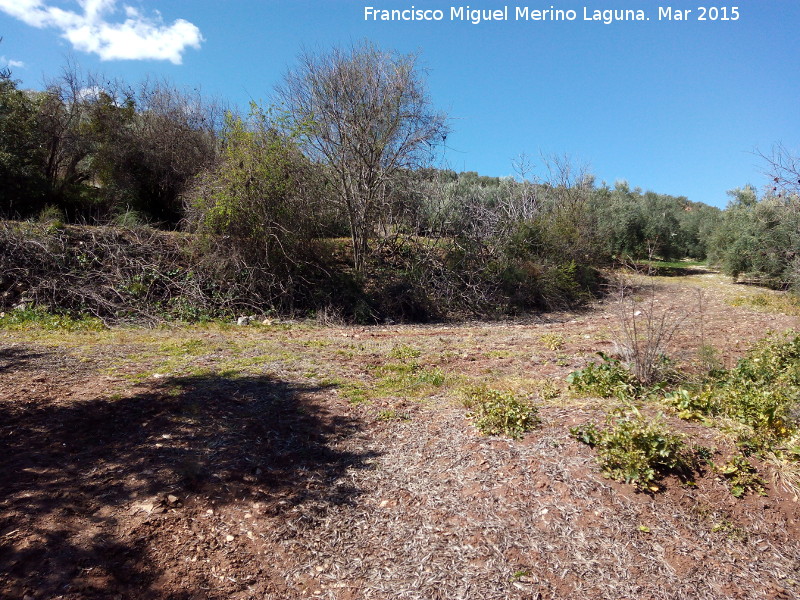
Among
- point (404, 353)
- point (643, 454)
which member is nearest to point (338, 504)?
point (643, 454)

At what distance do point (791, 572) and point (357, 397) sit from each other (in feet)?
11.3

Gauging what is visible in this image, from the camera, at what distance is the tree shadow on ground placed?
8.16 ft

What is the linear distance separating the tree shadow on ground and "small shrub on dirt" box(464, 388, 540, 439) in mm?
952

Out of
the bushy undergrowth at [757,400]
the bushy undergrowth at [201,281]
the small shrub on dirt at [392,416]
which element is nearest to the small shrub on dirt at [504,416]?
the small shrub on dirt at [392,416]

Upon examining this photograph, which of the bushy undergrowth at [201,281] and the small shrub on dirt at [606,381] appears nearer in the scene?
the small shrub on dirt at [606,381]

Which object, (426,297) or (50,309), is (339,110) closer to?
(426,297)

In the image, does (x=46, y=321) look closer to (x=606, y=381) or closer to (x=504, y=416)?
(x=504, y=416)

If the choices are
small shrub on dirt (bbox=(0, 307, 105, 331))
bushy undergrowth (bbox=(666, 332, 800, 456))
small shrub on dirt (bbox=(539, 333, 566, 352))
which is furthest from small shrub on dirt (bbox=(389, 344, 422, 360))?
small shrub on dirt (bbox=(0, 307, 105, 331))

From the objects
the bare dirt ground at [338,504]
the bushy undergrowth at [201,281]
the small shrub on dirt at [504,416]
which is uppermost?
the bushy undergrowth at [201,281]

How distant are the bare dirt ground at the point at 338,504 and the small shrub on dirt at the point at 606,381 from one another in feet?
0.65

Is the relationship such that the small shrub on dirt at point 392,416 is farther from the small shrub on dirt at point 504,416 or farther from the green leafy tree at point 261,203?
the green leafy tree at point 261,203

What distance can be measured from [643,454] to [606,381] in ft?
5.09

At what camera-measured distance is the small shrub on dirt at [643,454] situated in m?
3.19

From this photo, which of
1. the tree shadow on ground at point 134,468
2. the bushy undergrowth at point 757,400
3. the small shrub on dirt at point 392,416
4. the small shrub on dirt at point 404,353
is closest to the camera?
the tree shadow on ground at point 134,468
